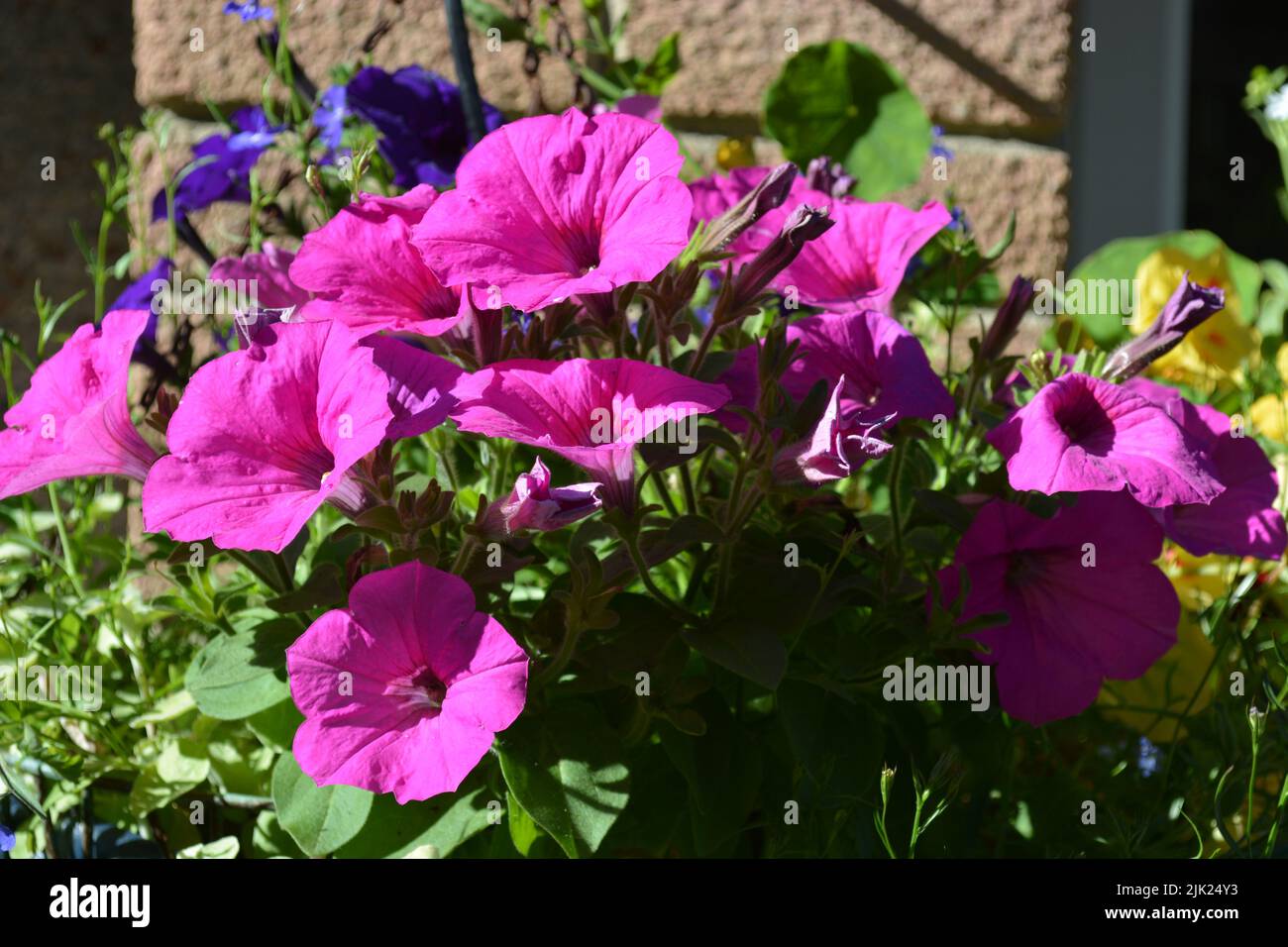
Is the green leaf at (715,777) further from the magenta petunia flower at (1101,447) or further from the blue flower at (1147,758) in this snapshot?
the blue flower at (1147,758)

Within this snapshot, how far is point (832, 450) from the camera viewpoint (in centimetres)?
Answer: 49

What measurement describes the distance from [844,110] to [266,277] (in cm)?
51

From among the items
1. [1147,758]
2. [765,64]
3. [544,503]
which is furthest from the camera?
[765,64]

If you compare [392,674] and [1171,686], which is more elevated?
[392,674]

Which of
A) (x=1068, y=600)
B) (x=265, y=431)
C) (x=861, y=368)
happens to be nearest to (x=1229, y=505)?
(x=1068, y=600)

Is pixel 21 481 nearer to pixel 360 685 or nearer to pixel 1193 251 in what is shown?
pixel 360 685

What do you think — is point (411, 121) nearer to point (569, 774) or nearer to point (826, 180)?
point (826, 180)

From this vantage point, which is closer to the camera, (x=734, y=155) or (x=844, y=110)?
(x=844, y=110)

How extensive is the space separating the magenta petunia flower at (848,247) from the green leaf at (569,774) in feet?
0.79

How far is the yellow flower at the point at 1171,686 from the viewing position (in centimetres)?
77

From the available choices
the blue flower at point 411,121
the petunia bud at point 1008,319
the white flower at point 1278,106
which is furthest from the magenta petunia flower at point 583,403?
the white flower at point 1278,106

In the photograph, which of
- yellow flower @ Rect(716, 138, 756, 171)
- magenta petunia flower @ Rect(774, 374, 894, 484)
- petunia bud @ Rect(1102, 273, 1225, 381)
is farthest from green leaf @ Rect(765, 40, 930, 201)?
magenta petunia flower @ Rect(774, 374, 894, 484)
